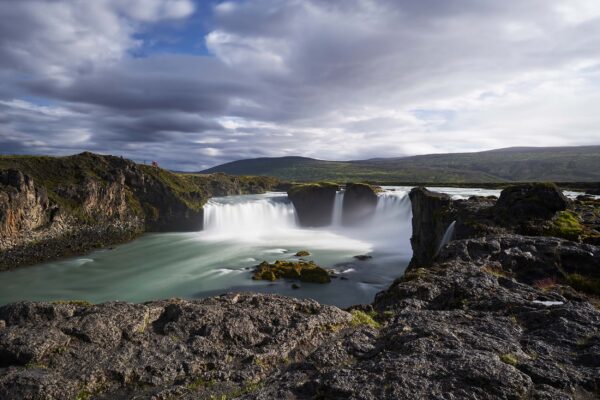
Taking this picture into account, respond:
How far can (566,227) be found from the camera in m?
22.8

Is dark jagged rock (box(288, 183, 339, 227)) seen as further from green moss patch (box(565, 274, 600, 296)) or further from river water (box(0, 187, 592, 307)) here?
green moss patch (box(565, 274, 600, 296))

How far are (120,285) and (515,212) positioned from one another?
45372 millimetres

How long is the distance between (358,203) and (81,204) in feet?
215

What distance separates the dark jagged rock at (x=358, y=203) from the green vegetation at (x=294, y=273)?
159ft

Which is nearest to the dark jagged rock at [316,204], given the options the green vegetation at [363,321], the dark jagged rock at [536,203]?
the dark jagged rock at [536,203]

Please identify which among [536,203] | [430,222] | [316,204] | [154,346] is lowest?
[316,204]

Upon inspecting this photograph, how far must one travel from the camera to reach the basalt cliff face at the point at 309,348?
663 centimetres

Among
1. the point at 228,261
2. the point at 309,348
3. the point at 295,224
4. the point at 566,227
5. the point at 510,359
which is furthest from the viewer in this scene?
the point at 295,224

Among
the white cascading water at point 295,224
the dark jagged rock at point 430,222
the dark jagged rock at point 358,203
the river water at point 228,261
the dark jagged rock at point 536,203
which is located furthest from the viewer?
the dark jagged rock at point 358,203

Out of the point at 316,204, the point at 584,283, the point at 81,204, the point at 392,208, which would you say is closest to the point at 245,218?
the point at 316,204

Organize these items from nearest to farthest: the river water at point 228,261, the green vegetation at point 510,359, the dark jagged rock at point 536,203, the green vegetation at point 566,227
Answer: the green vegetation at point 510,359 < the green vegetation at point 566,227 < the dark jagged rock at point 536,203 < the river water at point 228,261

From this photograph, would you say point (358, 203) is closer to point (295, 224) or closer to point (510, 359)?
point (295, 224)

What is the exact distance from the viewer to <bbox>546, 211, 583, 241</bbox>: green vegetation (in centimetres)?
2178

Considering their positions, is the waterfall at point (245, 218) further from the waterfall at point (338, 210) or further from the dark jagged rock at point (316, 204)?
the waterfall at point (338, 210)
